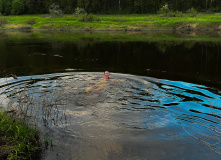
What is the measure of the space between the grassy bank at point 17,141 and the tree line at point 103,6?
9313 centimetres

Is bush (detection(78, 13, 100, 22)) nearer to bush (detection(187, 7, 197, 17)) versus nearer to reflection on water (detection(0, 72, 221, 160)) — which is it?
bush (detection(187, 7, 197, 17))

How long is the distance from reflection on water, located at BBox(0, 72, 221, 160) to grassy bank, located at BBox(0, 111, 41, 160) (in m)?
0.45

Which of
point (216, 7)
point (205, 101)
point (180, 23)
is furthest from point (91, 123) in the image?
point (216, 7)

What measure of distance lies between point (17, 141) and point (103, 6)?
10244 cm

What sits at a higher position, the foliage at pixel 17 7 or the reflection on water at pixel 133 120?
the foliage at pixel 17 7

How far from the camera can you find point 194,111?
27.2ft

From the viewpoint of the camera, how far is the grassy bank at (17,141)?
4.99 meters

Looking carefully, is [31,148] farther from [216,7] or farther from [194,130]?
[216,7]

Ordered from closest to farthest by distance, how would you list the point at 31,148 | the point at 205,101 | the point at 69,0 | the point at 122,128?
the point at 31,148 < the point at 122,128 < the point at 205,101 < the point at 69,0

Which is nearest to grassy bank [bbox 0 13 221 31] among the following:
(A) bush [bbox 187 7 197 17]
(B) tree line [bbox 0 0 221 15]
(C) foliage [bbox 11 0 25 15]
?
(A) bush [bbox 187 7 197 17]

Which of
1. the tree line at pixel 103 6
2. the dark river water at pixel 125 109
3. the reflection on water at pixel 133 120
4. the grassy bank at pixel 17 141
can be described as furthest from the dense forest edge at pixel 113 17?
the grassy bank at pixel 17 141

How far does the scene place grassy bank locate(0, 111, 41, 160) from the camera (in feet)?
16.4

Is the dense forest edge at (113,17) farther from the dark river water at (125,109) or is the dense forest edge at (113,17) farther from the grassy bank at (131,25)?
the dark river water at (125,109)

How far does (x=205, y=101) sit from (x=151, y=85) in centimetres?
330
